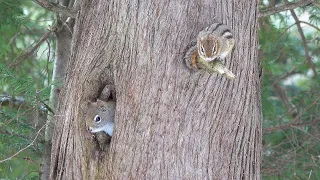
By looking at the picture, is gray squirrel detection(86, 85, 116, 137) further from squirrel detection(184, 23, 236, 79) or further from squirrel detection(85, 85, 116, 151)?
squirrel detection(184, 23, 236, 79)

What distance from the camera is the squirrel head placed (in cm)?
270

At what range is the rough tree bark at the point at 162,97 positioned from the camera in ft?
8.49

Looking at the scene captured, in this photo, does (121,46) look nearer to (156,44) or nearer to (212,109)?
(156,44)

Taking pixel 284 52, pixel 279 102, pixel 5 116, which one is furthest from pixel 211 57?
pixel 279 102

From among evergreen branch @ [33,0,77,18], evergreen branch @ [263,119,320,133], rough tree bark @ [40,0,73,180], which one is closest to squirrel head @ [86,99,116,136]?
evergreen branch @ [33,0,77,18]

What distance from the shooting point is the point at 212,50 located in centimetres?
237

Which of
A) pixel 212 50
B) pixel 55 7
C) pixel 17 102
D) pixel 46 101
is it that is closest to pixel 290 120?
pixel 46 101

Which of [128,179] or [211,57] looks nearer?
[211,57]

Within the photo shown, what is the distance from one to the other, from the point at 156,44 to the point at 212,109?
396 mm

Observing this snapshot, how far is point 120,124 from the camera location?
2.64 meters

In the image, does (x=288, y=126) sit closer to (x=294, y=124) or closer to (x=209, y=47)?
(x=294, y=124)

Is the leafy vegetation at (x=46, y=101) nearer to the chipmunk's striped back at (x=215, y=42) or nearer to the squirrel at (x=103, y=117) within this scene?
the squirrel at (x=103, y=117)

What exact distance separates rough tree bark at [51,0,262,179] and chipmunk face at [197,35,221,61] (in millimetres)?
211

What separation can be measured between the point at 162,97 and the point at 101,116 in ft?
1.04
